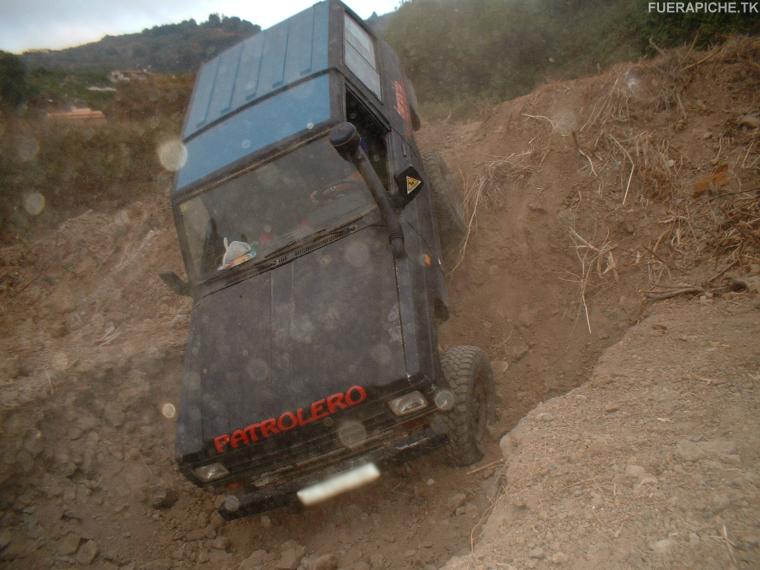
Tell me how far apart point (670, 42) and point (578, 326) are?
7410mm

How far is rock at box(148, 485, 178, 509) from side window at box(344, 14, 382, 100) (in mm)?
3461

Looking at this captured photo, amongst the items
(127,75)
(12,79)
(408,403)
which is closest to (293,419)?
(408,403)

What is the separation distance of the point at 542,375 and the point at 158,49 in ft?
171

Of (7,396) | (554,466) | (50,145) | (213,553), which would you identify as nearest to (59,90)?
(50,145)

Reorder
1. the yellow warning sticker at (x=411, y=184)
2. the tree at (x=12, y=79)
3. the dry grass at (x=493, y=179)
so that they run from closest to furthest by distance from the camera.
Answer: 1. the yellow warning sticker at (x=411, y=184)
2. the dry grass at (x=493, y=179)
3. the tree at (x=12, y=79)

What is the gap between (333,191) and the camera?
3057mm

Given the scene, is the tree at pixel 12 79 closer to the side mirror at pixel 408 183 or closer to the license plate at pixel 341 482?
the side mirror at pixel 408 183

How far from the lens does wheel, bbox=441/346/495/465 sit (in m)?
2.61

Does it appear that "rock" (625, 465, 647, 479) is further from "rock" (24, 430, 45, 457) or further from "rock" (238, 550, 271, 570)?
"rock" (24, 430, 45, 457)

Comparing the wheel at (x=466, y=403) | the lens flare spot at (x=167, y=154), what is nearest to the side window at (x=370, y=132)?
the wheel at (x=466, y=403)

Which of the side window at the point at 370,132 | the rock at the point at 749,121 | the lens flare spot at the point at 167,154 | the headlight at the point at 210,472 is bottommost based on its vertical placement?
the headlight at the point at 210,472

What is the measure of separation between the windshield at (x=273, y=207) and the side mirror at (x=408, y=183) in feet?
0.98

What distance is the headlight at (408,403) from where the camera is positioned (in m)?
2.32

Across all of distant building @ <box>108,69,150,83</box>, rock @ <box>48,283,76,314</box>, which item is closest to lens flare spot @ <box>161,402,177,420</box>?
rock @ <box>48,283,76,314</box>
